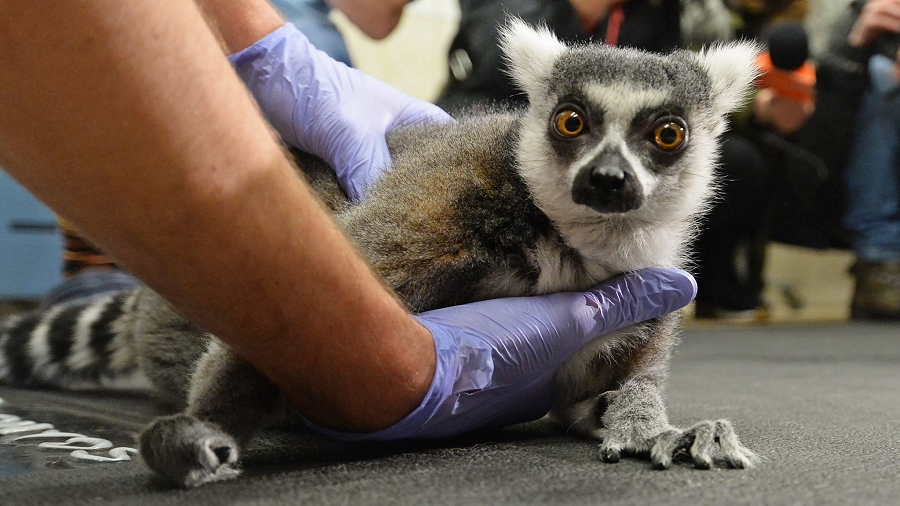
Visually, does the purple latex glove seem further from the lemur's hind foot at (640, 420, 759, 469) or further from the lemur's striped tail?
the lemur's hind foot at (640, 420, 759, 469)

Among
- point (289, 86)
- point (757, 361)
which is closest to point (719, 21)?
point (757, 361)

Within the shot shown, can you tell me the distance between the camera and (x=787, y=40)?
295cm

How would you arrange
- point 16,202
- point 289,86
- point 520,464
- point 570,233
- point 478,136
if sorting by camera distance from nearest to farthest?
point 520,464 → point 570,233 → point 478,136 → point 289,86 → point 16,202

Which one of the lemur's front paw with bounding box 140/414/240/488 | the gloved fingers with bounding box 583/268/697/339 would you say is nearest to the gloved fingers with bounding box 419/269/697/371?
the gloved fingers with bounding box 583/268/697/339

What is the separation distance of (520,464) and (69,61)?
0.80 m

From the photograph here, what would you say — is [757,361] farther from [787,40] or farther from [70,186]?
[70,186]

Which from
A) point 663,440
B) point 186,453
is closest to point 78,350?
point 186,453

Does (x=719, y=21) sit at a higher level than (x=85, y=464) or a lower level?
higher

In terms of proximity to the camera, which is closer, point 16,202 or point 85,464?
point 85,464

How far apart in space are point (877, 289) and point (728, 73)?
12.1ft

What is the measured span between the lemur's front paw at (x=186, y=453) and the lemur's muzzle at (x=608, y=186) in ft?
2.31

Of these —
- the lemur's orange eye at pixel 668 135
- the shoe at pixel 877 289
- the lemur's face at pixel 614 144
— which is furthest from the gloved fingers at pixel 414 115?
the shoe at pixel 877 289

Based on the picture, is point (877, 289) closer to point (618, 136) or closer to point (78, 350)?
point (618, 136)

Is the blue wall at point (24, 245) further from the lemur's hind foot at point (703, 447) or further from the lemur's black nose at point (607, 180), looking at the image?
the lemur's hind foot at point (703, 447)
